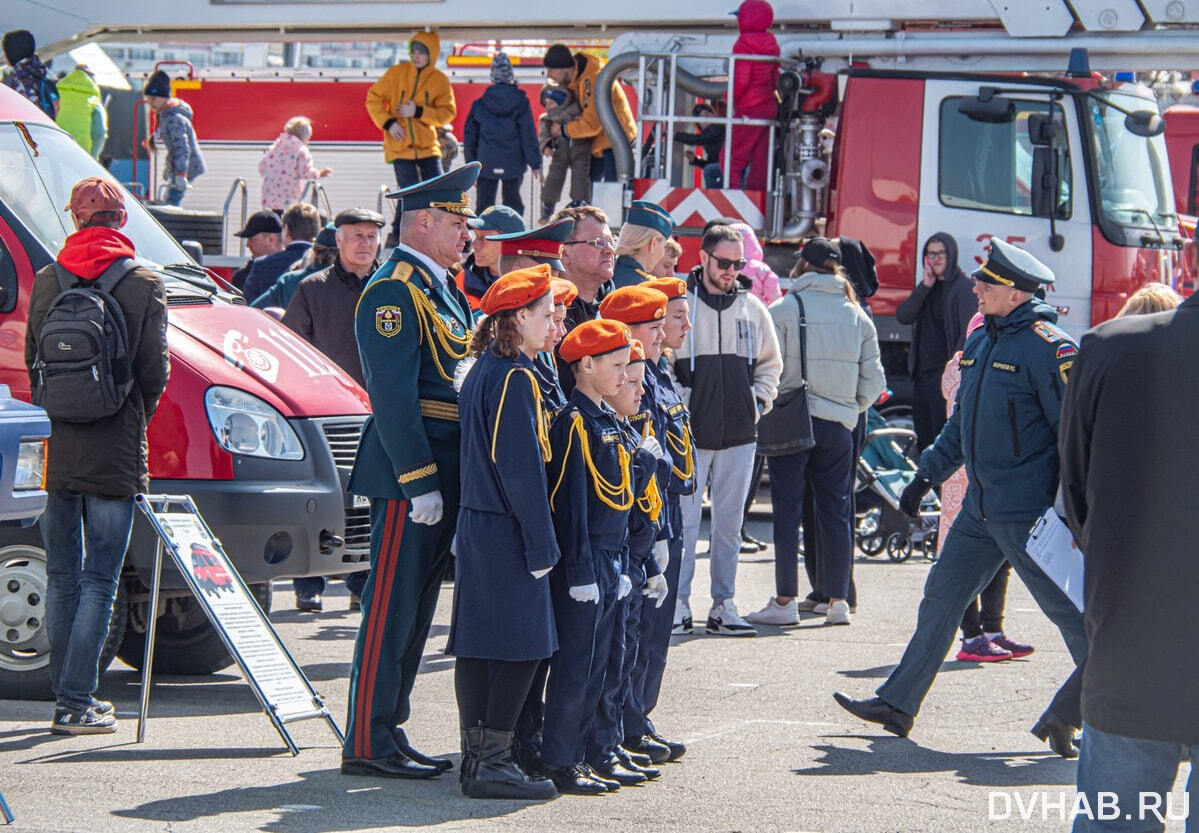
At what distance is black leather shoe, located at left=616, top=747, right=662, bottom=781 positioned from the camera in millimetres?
6203

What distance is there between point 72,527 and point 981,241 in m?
8.34

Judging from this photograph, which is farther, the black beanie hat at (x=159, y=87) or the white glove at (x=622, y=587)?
the black beanie hat at (x=159, y=87)

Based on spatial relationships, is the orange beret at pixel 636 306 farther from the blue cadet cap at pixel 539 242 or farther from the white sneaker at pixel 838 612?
the white sneaker at pixel 838 612

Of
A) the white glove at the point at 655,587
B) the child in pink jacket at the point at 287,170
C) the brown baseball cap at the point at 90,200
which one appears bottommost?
the white glove at the point at 655,587

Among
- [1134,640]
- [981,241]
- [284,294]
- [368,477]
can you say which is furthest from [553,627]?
[981,241]

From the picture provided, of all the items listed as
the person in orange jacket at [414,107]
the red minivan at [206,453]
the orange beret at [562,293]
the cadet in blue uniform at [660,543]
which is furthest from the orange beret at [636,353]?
the person in orange jacket at [414,107]

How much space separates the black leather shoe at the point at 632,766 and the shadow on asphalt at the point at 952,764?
0.52 m

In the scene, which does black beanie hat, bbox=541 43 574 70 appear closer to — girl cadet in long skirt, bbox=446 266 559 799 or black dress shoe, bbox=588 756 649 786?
girl cadet in long skirt, bbox=446 266 559 799

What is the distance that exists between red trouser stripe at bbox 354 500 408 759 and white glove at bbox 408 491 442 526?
0.54 ft

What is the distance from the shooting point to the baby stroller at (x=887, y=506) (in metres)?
12.1

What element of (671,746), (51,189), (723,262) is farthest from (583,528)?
(723,262)

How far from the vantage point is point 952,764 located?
6605mm

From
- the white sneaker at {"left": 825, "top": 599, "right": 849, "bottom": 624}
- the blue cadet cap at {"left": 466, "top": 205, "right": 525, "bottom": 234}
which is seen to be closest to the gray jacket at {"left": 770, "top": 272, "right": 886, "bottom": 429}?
the white sneaker at {"left": 825, "top": 599, "right": 849, "bottom": 624}

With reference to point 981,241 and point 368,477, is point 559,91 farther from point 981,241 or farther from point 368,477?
point 368,477
